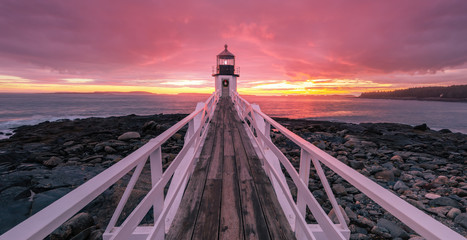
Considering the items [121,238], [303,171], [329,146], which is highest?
[303,171]

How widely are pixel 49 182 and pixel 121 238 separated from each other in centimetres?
618

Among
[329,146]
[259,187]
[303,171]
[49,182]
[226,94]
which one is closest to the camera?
[303,171]

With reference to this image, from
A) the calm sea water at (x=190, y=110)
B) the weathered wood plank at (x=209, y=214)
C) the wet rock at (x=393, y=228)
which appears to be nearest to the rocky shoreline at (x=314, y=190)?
the wet rock at (x=393, y=228)

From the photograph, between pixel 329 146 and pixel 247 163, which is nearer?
pixel 247 163

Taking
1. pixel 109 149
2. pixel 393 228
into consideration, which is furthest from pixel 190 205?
pixel 109 149

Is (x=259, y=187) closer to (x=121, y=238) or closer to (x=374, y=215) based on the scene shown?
(x=121, y=238)

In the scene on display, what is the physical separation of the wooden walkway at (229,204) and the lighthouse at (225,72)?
1981 cm

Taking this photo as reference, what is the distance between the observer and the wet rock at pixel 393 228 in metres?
4.07

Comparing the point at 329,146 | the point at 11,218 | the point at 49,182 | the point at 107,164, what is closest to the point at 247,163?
the point at 11,218

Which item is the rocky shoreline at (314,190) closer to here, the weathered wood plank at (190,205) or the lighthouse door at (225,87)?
the weathered wood plank at (190,205)

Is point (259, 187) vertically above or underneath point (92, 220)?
above

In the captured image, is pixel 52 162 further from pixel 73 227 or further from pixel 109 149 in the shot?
pixel 73 227

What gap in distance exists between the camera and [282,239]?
2.42 metres

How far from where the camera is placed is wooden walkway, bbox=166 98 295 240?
2.53 meters
